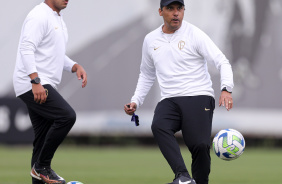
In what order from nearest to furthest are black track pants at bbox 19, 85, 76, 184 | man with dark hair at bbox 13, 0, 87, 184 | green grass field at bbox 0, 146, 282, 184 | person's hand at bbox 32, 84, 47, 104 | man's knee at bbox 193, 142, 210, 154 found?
man's knee at bbox 193, 142, 210, 154 → person's hand at bbox 32, 84, 47, 104 → man with dark hair at bbox 13, 0, 87, 184 → black track pants at bbox 19, 85, 76, 184 → green grass field at bbox 0, 146, 282, 184

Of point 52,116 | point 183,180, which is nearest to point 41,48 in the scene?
point 52,116

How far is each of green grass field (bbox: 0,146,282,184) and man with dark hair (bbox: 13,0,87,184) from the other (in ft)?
7.89

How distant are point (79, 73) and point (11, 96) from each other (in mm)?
16449

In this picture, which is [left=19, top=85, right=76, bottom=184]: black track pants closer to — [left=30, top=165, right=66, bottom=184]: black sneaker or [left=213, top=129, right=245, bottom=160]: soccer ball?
[left=30, top=165, right=66, bottom=184]: black sneaker

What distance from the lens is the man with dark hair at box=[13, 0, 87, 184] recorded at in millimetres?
9445

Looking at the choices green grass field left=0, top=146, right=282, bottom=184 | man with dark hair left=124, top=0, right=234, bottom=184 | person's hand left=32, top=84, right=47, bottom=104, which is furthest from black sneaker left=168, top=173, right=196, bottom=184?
green grass field left=0, top=146, right=282, bottom=184

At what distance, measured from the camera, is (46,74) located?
965cm

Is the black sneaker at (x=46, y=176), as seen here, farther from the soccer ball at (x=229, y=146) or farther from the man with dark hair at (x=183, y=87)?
the soccer ball at (x=229, y=146)

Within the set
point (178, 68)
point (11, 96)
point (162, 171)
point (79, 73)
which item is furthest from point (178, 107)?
point (11, 96)

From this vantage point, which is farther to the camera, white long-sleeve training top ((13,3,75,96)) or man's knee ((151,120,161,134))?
white long-sleeve training top ((13,3,75,96))

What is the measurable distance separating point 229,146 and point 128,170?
21.6 ft

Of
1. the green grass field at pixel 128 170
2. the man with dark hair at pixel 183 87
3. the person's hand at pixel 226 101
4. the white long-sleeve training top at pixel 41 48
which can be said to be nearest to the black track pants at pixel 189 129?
the man with dark hair at pixel 183 87

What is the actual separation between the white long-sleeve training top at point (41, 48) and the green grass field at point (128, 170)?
2763mm

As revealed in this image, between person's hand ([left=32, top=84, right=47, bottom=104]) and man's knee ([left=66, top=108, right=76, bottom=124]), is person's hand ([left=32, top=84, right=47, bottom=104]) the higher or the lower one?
the higher one
